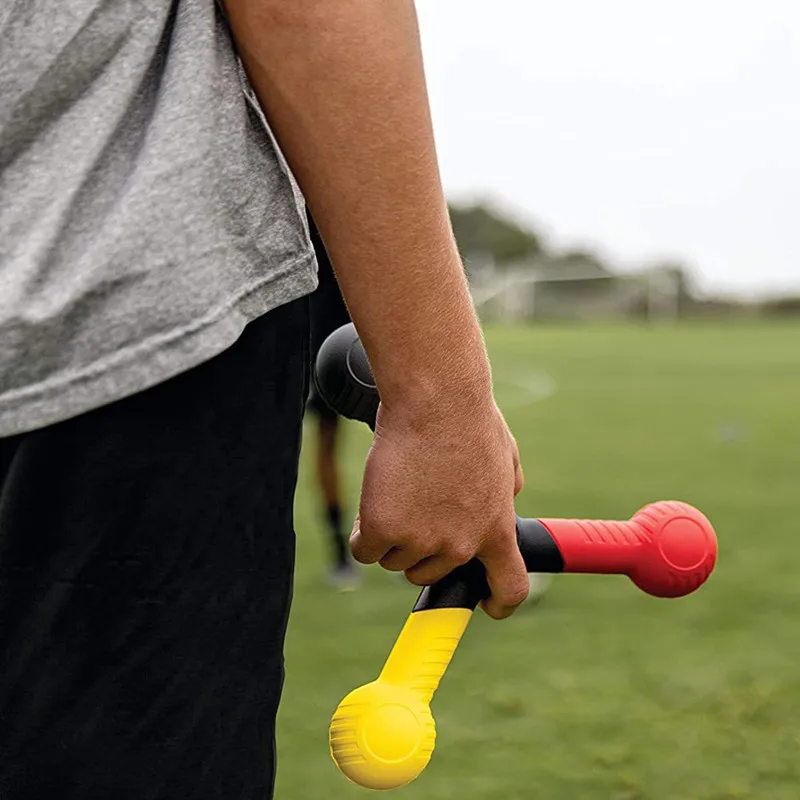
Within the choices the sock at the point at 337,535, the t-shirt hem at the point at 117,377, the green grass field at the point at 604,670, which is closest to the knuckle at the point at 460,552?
the t-shirt hem at the point at 117,377

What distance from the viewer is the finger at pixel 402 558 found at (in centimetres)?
111

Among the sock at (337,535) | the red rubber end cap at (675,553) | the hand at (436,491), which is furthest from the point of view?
the sock at (337,535)

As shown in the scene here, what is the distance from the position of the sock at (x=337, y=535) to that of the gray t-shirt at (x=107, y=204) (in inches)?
124

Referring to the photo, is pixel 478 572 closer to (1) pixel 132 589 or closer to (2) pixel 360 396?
(2) pixel 360 396

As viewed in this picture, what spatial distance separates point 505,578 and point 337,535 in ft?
9.84

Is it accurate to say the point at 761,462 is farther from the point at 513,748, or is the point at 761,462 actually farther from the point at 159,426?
the point at 159,426

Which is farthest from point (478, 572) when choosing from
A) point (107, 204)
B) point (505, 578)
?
point (107, 204)

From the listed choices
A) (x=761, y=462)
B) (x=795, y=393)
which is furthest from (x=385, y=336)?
(x=795, y=393)

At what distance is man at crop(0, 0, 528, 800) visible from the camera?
975mm

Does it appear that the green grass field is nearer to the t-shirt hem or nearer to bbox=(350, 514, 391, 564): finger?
bbox=(350, 514, 391, 564): finger

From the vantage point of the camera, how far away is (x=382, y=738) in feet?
3.83

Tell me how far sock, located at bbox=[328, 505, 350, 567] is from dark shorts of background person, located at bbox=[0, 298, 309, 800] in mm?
3095

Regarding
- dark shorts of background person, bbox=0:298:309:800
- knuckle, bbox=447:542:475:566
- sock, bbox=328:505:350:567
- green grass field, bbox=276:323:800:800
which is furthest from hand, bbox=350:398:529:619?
sock, bbox=328:505:350:567

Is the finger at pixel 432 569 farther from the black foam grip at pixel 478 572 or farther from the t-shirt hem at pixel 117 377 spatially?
the t-shirt hem at pixel 117 377
